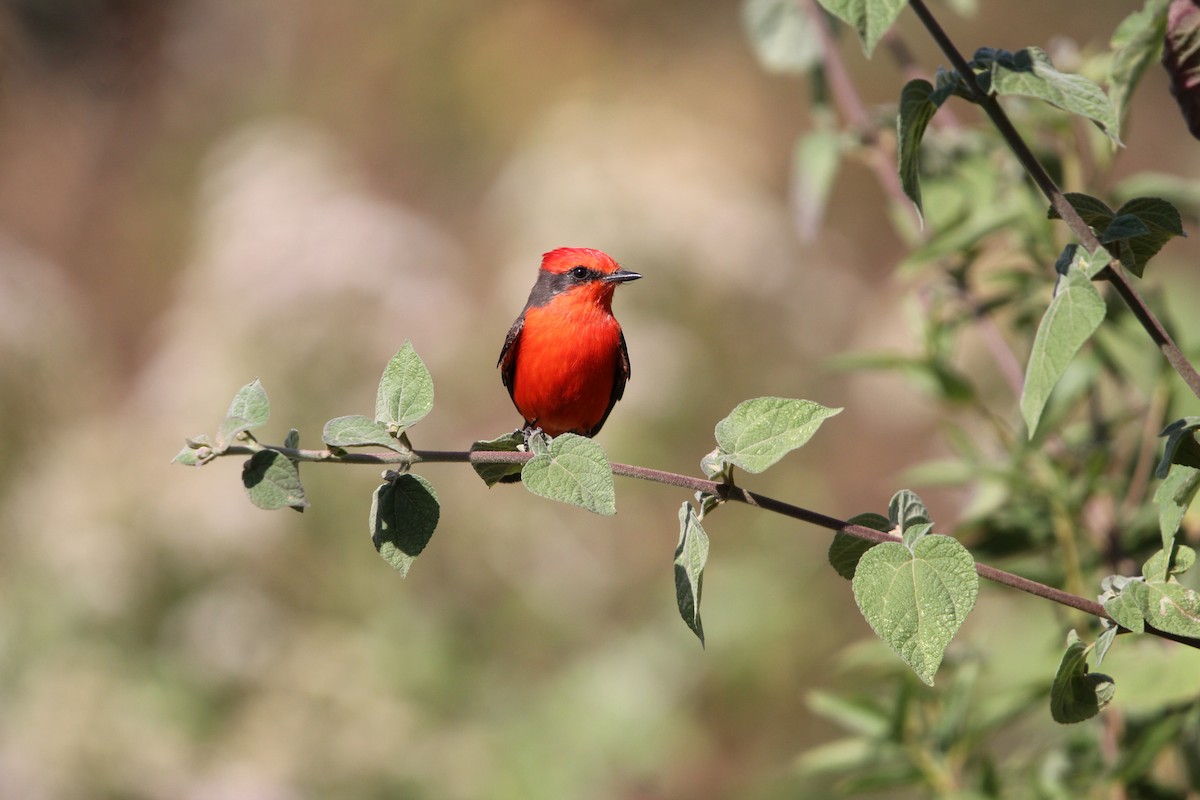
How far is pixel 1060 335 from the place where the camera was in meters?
1.37

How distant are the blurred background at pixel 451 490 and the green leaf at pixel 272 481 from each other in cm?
161

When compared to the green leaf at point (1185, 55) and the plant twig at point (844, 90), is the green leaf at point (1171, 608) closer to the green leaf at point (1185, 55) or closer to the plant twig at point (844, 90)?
the green leaf at point (1185, 55)

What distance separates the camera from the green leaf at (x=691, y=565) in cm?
142

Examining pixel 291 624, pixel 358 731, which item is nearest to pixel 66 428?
pixel 291 624

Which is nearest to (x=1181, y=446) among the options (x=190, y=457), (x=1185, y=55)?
(x=1185, y=55)

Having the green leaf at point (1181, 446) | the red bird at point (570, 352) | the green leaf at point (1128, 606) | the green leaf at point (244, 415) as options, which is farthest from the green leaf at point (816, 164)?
the green leaf at point (244, 415)

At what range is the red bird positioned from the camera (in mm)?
3627

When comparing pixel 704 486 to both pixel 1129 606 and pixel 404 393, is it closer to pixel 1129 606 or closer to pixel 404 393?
pixel 404 393

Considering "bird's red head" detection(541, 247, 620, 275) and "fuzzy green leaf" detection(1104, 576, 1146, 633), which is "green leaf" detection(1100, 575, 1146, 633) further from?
"bird's red head" detection(541, 247, 620, 275)

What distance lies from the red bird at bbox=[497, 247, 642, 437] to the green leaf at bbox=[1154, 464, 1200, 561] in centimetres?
223

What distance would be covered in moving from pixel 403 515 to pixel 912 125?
32.2 inches

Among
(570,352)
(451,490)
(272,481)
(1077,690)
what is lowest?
(1077,690)

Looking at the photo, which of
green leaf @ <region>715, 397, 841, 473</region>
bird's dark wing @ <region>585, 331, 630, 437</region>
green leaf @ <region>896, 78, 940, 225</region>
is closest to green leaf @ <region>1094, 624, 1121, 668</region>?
green leaf @ <region>715, 397, 841, 473</region>

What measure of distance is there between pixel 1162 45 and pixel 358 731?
12.4ft
